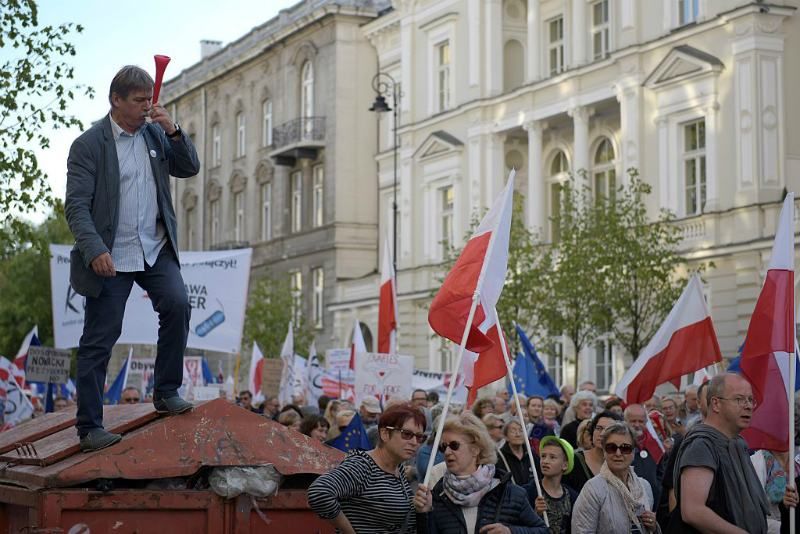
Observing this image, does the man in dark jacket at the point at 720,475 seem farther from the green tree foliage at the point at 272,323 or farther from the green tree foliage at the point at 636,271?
the green tree foliage at the point at 272,323

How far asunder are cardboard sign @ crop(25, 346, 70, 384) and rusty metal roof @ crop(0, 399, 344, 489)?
10.8 meters

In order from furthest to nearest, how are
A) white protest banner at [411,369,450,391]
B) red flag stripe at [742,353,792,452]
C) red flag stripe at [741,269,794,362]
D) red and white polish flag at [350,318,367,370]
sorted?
white protest banner at [411,369,450,391] → red and white polish flag at [350,318,367,370] → red flag stripe at [741,269,794,362] → red flag stripe at [742,353,792,452]

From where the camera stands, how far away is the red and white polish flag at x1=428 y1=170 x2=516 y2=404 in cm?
908

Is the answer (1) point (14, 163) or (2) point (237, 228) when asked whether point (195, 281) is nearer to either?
(1) point (14, 163)

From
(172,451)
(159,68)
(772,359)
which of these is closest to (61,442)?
(172,451)

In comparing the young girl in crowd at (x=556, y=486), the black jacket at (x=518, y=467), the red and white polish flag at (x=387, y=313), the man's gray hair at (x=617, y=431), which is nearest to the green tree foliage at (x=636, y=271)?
the red and white polish flag at (x=387, y=313)

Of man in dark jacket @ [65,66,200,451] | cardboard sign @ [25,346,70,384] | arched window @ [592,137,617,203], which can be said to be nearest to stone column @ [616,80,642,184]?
arched window @ [592,137,617,203]

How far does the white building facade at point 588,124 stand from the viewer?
3164cm

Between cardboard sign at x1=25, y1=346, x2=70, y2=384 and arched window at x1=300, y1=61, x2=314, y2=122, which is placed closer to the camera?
cardboard sign at x1=25, y1=346, x2=70, y2=384

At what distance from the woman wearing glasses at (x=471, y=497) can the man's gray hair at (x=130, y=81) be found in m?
2.17

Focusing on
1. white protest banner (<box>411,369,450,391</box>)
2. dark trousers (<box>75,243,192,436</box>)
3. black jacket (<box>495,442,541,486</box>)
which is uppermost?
dark trousers (<box>75,243,192,436</box>)

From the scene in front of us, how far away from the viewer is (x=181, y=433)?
278 inches

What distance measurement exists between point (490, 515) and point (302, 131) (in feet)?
152

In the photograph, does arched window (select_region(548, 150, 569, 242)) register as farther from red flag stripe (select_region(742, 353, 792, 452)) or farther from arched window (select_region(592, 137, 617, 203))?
red flag stripe (select_region(742, 353, 792, 452))
